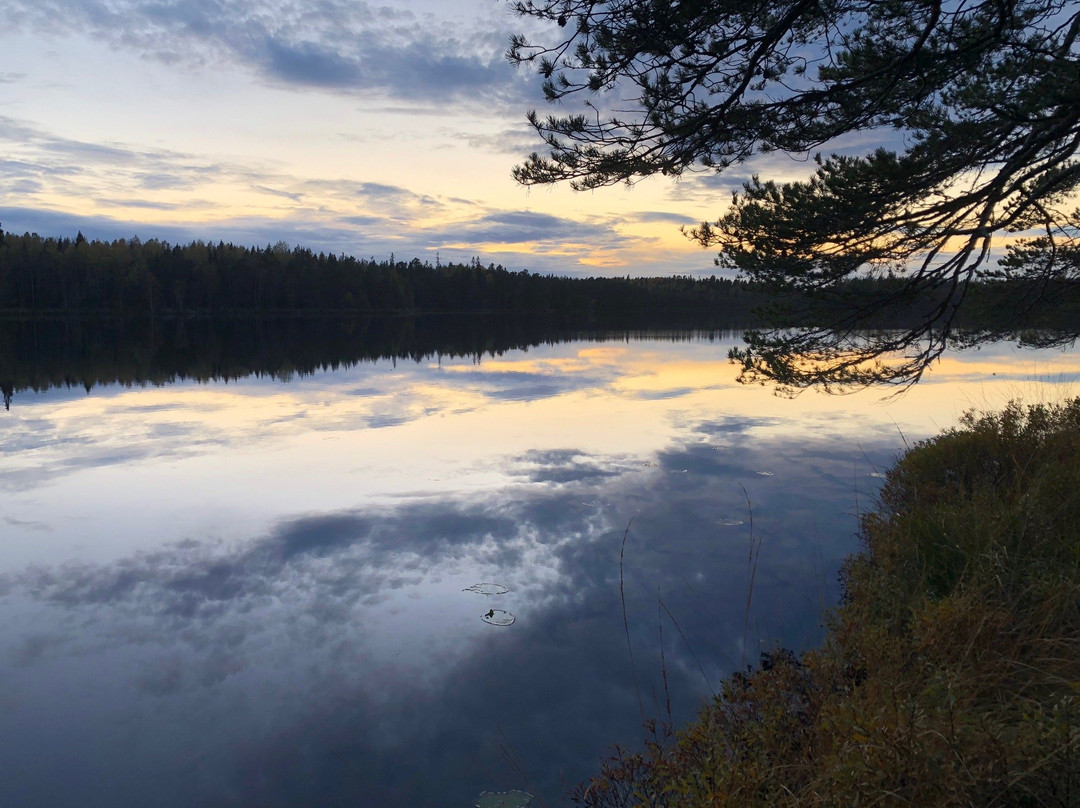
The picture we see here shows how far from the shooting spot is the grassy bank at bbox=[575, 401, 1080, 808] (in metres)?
2.59

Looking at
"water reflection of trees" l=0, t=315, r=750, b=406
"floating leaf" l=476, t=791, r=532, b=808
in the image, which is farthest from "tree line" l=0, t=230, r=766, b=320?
"floating leaf" l=476, t=791, r=532, b=808

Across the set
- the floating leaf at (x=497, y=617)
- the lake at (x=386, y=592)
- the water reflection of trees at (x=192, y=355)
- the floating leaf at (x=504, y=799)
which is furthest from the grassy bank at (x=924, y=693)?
the water reflection of trees at (x=192, y=355)

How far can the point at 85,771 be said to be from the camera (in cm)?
433

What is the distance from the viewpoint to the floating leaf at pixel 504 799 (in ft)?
13.5

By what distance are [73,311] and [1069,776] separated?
98172 millimetres

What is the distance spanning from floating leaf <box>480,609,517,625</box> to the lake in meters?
0.04

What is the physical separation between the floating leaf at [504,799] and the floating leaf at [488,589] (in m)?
2.66

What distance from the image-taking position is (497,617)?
20.7 feet

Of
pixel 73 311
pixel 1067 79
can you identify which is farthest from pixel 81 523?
pixel 73 311

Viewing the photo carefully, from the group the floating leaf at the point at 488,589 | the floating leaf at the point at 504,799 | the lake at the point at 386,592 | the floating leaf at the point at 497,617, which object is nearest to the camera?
the floating leaf at the point at 504,799

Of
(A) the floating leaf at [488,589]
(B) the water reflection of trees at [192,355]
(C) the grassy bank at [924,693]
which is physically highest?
(C) the grassy bank at [924,693]

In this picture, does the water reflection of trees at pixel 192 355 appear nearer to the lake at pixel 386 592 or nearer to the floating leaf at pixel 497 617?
the lake at pixel 386 592

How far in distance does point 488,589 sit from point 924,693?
4.30 meters

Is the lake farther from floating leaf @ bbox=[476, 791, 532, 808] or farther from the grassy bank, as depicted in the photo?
the grassy bank
